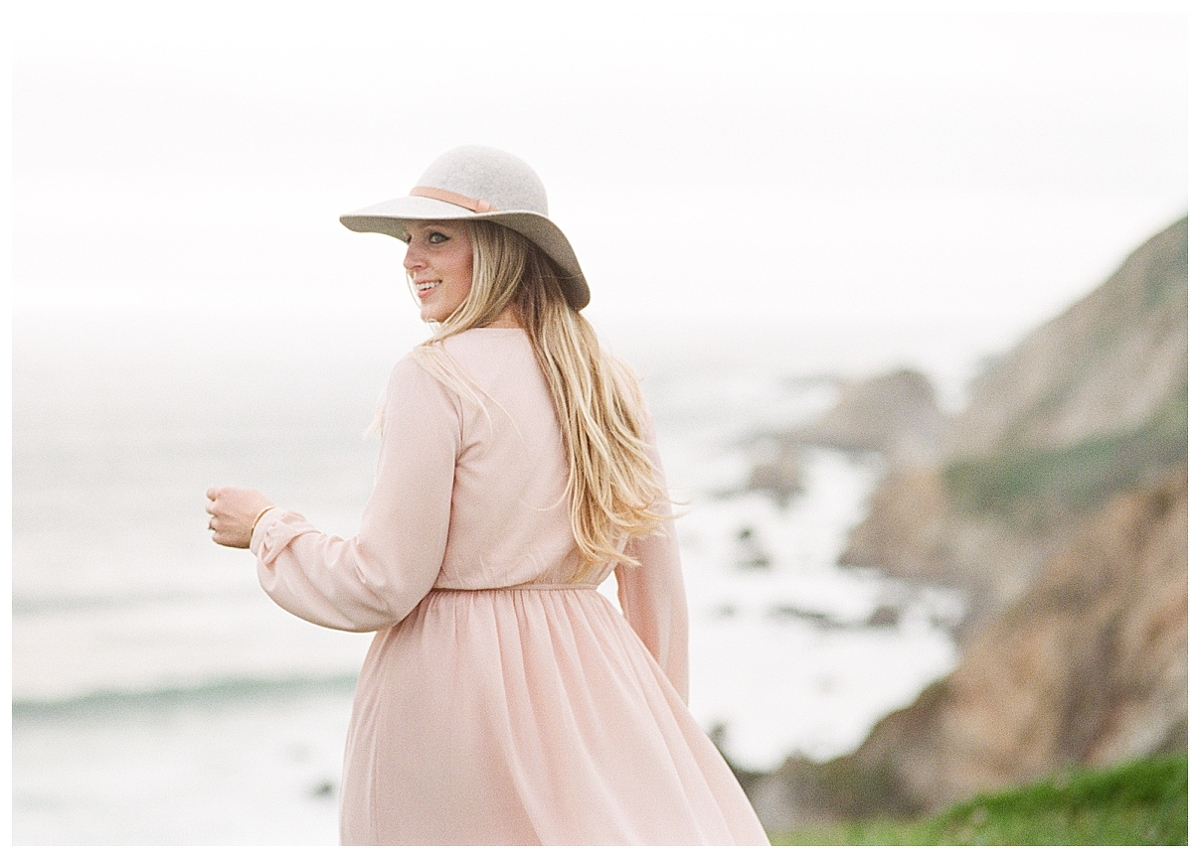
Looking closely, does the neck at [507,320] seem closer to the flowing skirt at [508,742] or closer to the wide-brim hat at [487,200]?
the wide-brim hat at [487,200]

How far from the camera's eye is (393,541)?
5.16ft

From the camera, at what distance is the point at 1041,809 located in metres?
3.67

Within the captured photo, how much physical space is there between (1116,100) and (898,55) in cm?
87

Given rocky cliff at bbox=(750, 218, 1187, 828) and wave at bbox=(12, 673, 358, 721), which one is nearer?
rocky cliff at bbox=(750, 218, 1187, 828)

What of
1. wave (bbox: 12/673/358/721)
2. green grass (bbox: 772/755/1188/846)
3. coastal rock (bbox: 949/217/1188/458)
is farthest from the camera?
wave (bbox: 12/673/358/721)

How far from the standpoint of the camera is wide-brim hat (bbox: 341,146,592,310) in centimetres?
170

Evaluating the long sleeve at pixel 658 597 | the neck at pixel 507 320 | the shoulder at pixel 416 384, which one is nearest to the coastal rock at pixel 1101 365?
the long sleeve at pixel 658 597

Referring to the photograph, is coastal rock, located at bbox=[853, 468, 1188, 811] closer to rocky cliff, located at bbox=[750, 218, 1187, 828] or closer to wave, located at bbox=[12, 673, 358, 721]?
rocky cliff, located at bbox=[750, 218, 1187, 828]

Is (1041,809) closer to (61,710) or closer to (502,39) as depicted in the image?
(502,39)

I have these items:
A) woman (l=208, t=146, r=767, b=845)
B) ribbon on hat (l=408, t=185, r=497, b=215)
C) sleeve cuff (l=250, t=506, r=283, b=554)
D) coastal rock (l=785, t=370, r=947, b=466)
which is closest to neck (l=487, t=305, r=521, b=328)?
woman (l=208, t=146, r=767, b=845)

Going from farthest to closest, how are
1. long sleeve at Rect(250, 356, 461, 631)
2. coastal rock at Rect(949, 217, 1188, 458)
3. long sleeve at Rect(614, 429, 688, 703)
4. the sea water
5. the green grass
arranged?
the sea water → coastal rock at Rect(949, 217, 1188, 458) → the green grass → long sleeve at Rect(614, 429, 688, 703) → long sleeve at Rect(250, 356, 461, 631)

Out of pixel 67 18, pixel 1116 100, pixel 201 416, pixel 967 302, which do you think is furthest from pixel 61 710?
pixel 1116 100

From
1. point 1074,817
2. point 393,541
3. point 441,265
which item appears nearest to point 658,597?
point 393,541

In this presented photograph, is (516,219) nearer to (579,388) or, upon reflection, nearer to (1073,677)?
(579,388)
